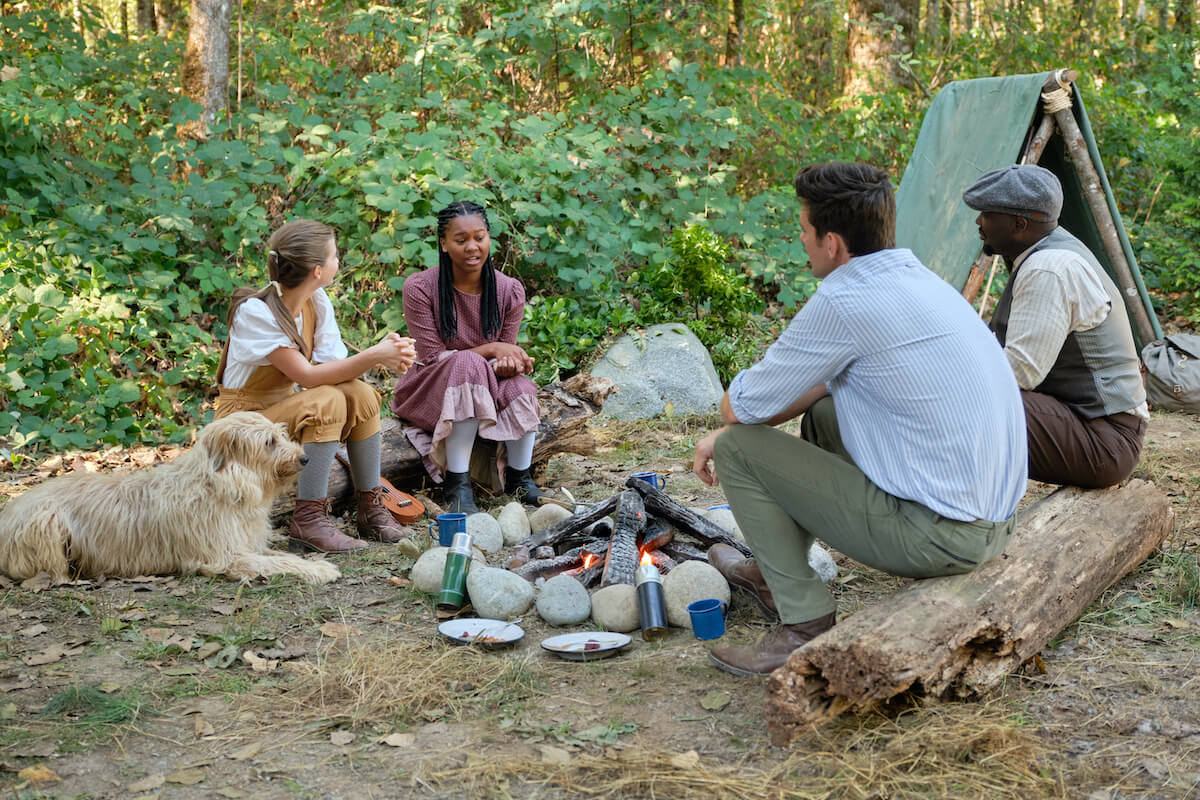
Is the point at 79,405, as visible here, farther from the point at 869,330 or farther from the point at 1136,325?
the point at 1136,325

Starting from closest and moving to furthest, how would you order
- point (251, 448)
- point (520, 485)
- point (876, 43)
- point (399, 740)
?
point (399, 740) < point (251, 448) < point (520, 485) < point (876, 43)

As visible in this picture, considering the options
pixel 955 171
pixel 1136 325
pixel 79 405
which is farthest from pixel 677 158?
pixel 79 405

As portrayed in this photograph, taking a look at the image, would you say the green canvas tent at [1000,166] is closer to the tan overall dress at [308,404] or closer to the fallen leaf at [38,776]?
the tan overall dress at [308,404]

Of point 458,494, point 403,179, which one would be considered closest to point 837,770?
point 458,494

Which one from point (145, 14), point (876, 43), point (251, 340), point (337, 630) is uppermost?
point (145, 14)

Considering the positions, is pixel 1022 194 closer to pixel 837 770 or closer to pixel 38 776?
pixel 837 770

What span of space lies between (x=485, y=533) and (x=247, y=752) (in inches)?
74.4

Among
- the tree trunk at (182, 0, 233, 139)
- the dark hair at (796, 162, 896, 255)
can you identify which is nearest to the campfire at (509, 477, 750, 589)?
the dark hair at (796, 162, 896, 255)

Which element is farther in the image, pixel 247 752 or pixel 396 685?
pixel 396 685

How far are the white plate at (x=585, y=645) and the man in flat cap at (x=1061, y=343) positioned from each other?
1.73 meters

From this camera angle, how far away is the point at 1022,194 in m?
3.76

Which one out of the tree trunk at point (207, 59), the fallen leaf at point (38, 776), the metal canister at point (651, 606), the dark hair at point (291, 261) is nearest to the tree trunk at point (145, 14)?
the tree trunk at point (207, 59)

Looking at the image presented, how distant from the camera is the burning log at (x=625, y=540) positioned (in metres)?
3.93

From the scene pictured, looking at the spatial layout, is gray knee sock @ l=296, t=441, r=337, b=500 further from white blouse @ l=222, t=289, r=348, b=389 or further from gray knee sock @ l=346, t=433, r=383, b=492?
white blouse @ l=222, t=289, r=348, b=389
